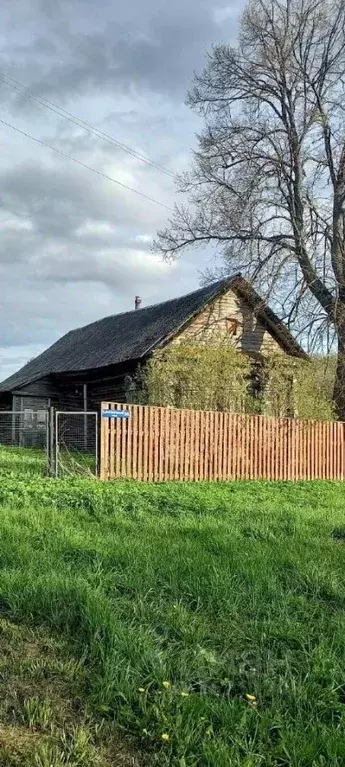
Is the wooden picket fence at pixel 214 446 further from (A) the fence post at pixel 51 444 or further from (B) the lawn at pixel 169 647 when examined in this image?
(B) the lawn at pixel 169 647

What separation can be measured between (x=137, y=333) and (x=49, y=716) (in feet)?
75.0

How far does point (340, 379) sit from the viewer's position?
74.8ft

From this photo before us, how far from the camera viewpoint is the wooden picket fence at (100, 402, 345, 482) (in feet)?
43.1

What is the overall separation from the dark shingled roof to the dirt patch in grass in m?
18.3

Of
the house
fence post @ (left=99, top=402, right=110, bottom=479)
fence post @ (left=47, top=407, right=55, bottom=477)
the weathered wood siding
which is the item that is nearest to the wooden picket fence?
fence post @ (left=99, top=402, right=110, bottom=479)

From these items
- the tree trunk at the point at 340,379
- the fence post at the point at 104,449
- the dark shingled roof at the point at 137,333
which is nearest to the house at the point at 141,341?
the dark shingled roof at the point at 137,333

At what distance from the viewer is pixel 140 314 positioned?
96.0ft

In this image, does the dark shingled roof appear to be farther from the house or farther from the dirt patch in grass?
the dirt patch in grass

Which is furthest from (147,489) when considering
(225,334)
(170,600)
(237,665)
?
(225,334)

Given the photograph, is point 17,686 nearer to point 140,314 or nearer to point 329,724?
point 329,724

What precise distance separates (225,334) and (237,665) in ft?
71.0

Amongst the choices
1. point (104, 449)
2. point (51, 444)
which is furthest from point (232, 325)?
point (51, 444)

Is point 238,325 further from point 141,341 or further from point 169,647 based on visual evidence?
point 169,647

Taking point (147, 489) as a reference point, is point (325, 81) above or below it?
above
